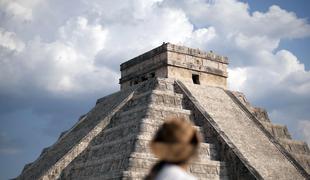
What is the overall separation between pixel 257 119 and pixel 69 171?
950 cm

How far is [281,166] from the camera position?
21.5 meters

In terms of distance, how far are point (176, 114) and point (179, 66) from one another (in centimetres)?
476

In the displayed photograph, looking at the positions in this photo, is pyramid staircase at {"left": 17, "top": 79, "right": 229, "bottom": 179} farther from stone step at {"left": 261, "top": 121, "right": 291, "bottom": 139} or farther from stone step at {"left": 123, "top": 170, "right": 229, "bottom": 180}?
stone step at {"left": 261, "top": 121, "right": 291, "bottom": 139}

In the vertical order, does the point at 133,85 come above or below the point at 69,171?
above

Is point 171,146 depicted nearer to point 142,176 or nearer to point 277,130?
point 142,176

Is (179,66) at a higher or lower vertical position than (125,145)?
higher

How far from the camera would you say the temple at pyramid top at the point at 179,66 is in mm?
25297

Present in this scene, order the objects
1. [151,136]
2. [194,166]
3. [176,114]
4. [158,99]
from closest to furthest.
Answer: [194,166] < [151,136] < [176,114] < [158,99]

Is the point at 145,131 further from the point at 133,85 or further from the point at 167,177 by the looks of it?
the point at 167,177

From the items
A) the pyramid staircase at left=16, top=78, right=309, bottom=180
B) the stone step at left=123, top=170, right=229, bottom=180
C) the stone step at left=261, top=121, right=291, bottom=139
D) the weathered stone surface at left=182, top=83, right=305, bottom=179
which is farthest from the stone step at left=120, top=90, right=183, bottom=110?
the stone step at left=261, top=121, right=291, bottom=139

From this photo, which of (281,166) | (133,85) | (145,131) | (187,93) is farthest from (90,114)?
(281,166)

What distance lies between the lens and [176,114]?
2122cm

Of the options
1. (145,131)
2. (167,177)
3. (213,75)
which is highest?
(213,75)

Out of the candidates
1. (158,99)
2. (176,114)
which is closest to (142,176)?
(176,114)
